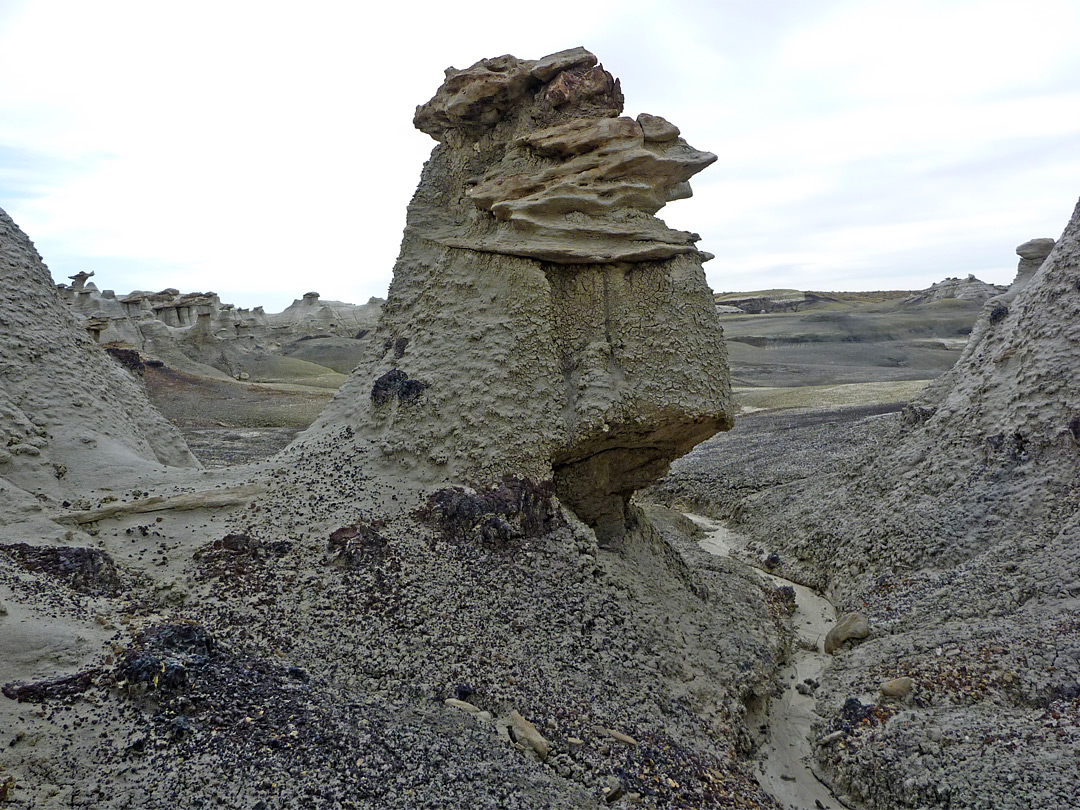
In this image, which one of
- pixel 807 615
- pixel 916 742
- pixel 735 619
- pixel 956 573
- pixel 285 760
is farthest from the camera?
pixel 807 615

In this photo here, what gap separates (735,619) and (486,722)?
4096mm

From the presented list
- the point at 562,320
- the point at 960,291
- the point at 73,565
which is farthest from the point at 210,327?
the point at 960,291

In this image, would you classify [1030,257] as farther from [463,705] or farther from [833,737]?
[463,705]

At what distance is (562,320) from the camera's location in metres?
8.45

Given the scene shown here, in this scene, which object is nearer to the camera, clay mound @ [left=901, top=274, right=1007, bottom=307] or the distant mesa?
the distant mesa

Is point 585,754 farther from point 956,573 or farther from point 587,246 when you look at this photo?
point 956,573

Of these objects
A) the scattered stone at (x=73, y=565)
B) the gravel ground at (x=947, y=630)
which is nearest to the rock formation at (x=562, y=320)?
the scattered stone at (x=73, y=565)

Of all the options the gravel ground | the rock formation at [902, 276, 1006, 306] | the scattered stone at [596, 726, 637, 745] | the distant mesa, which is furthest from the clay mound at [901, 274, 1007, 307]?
the scattered stone at [596, 726, 637, 745]

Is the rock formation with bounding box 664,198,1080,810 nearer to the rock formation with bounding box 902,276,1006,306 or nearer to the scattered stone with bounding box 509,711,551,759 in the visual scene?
the scattered stone with bounding box 509,711,551,759

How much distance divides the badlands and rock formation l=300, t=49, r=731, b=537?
40mm

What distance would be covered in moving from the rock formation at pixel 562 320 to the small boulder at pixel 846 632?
118 inches

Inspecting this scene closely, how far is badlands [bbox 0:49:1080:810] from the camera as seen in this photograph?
4.93 meters

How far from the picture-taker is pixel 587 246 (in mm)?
8281

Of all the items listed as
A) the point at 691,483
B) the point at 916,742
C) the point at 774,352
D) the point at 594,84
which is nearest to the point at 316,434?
the point at 594,84
